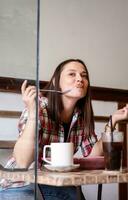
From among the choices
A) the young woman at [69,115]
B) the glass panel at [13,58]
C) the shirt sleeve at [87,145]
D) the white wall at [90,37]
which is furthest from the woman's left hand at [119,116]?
the white wall at [90,37]

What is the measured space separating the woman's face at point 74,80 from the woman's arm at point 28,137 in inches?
15.3

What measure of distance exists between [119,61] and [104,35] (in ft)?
0.65

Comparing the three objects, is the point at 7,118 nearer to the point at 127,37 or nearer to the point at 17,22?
the point at 17,22

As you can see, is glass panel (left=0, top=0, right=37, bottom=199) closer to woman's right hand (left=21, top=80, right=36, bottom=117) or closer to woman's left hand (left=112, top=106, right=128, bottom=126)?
woman's right hand (left=21, top=80, right=36, bottom=117)

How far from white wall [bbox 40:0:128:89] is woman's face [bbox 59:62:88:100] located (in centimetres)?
54

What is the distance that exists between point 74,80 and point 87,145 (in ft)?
0.91

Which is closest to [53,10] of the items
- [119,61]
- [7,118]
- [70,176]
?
[119,61]

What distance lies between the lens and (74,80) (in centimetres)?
149

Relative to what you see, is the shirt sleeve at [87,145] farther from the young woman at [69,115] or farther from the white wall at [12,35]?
the white wall at [12,35]

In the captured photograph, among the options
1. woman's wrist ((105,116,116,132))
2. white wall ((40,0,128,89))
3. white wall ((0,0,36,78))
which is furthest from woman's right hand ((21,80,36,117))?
white wall ((40,0,128,89))

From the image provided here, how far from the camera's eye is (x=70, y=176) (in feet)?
2.92

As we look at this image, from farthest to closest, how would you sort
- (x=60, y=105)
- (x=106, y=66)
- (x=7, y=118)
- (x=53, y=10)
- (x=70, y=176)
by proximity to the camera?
Result: (x=106, y=66), (x=53, y=10), (x=7, y=118), (x=60, y=105), (x=70, y=176)

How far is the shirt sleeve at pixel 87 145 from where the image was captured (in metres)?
1.48

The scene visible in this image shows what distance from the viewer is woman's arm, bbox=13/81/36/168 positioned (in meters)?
0.96
